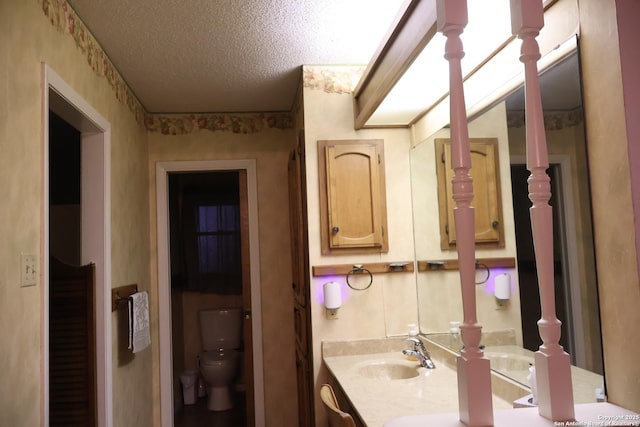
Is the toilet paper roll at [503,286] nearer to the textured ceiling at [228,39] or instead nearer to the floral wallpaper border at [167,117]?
the textured ceiling at [228,39]

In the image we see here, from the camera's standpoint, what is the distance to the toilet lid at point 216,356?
4.66 metres


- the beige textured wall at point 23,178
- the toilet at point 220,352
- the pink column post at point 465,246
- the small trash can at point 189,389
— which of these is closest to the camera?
the pink column post at point 465,246

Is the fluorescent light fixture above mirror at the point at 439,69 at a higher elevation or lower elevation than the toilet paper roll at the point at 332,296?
higher

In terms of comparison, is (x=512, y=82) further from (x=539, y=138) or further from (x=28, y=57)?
(x=28, y=57)

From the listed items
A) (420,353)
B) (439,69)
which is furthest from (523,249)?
(420,353)

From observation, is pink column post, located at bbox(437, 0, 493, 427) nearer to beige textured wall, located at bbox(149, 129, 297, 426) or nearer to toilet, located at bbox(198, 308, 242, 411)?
beige textured wall, located at bbox(149, 129, 297, 426)

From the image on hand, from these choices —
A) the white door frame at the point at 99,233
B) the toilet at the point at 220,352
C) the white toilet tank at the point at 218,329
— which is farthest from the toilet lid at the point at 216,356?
the white door frame at the point at 99,233

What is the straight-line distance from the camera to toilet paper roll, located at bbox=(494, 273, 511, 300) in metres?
1.99

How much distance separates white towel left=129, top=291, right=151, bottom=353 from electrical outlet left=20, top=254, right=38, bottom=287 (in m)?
1.20

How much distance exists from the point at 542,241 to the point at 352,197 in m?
1.95

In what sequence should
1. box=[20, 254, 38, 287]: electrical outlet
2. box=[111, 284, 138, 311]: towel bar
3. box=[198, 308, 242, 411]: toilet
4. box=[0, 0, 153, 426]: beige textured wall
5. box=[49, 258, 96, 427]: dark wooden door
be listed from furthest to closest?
box=[198, 308, 242, 411]: toilet, box=[111, 284, 138, 311]: towel bar, box=[49, 258, 96, 427]: dark wooden door, box=[20, 254, 38, 287]: electrical outlet, box=[0, 0, 153, 426]: beige textured wall

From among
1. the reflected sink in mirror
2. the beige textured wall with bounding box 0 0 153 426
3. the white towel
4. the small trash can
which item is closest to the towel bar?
the white towel

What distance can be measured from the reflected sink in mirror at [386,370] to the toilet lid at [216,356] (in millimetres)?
2337

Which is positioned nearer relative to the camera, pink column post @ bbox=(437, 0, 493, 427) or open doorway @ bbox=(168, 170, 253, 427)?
pink column post @ bbox=(437, 0, 493, 427)
